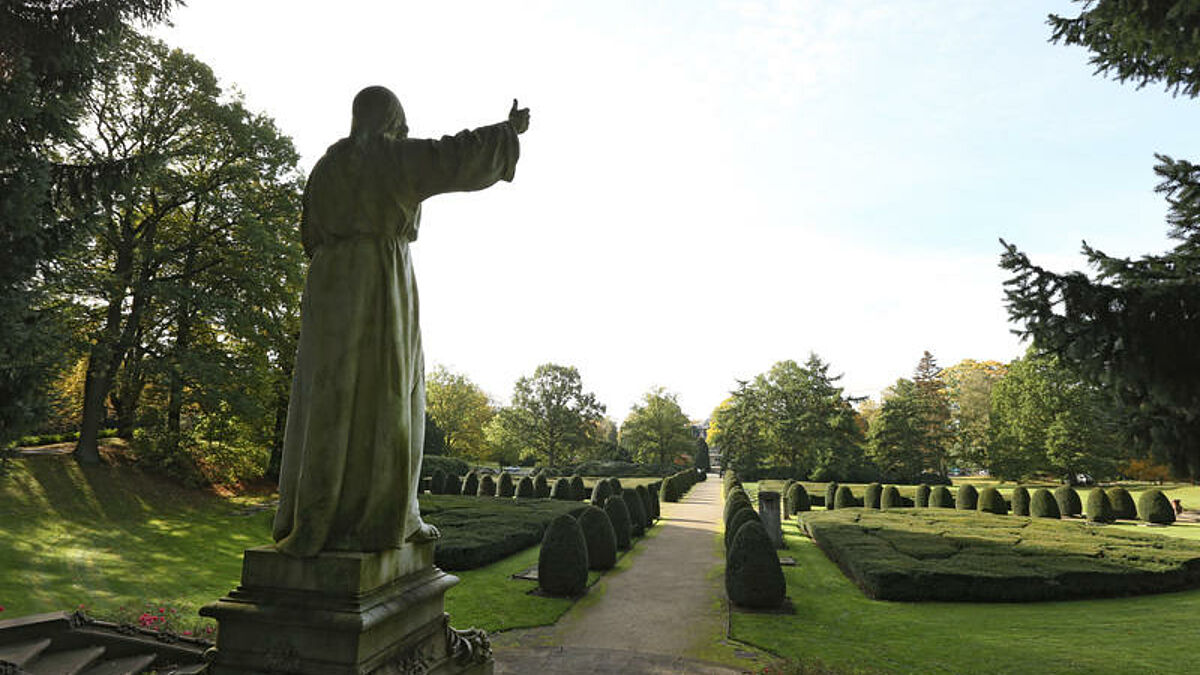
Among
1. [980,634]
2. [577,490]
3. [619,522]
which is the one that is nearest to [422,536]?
[980,634]

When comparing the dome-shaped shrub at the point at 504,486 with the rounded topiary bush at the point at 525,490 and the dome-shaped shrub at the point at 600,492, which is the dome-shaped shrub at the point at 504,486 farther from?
the dome-shaped shrub at the point at 600,492

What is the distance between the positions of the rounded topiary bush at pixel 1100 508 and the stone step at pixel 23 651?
2963 cm

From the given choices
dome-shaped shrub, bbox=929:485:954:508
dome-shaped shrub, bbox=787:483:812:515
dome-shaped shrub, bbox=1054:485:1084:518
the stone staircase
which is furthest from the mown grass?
dome-shaped shrub, bbox=929:485:954:508

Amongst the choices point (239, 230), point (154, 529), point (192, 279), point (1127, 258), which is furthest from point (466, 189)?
point (192, 279)

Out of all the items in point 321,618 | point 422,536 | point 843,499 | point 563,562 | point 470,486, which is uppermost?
point 422,536

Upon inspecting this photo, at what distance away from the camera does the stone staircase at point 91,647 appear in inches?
205

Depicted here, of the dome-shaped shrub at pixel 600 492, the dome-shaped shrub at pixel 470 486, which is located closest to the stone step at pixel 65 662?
the dome-shaped shrub at pixel 600 492

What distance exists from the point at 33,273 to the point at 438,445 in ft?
119

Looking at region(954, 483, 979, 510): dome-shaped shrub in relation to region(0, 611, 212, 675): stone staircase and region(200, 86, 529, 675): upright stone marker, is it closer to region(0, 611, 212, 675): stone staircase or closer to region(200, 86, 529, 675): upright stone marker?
region(200, 86, 529, 675): upright stone marker

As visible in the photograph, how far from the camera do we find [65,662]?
5.29 m

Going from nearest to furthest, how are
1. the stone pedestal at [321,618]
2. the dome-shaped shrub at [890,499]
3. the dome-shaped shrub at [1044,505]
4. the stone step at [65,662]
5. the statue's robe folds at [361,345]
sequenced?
the stone pedestal at [321,618] → the statue's robe folds at [361,345] → the stone step at [65,662] → the dome-shaped shrub at [1044,505] → the dome-shaped shrub at [890,499]

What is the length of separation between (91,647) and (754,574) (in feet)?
28.2

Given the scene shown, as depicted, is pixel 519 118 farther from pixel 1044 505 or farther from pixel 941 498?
pixel 941 498

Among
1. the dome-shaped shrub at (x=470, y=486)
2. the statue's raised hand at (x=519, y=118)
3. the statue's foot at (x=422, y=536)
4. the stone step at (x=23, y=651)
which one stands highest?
the statue's raised hand at (x=519, y=118)
